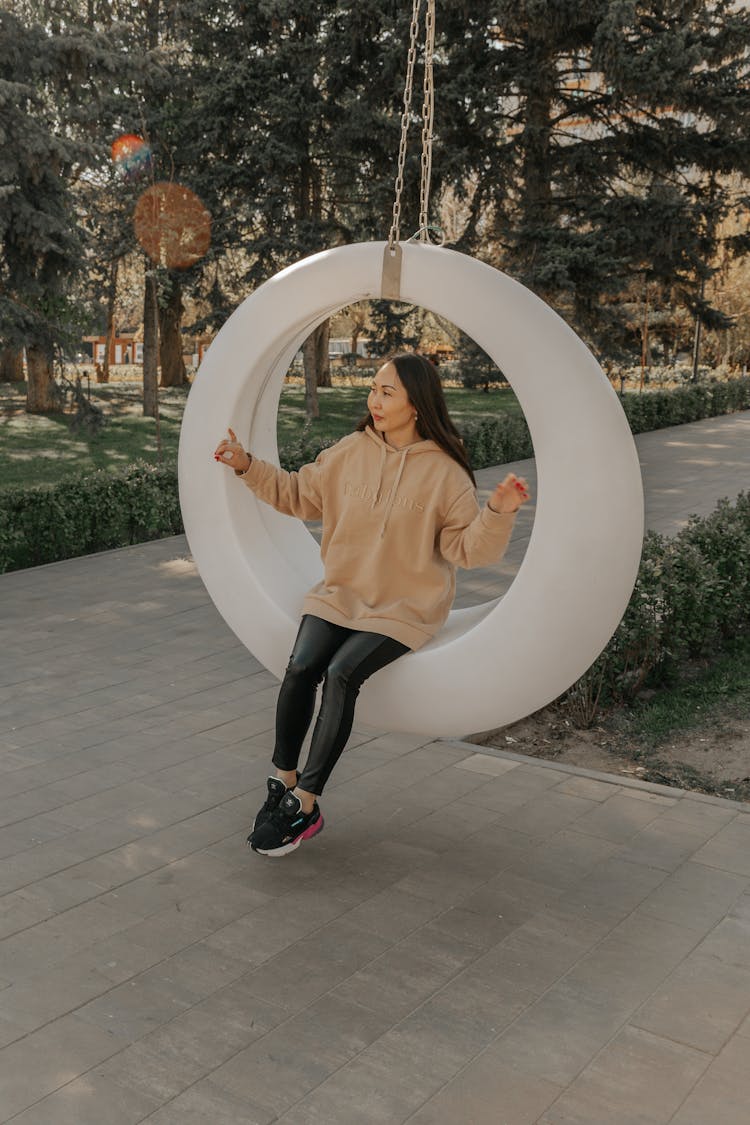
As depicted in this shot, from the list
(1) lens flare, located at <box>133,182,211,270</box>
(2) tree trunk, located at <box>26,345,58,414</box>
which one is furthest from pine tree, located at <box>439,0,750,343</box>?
(2) tree trunk, located at <box>26,345,58,414</box>

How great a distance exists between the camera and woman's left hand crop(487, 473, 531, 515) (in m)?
3.57

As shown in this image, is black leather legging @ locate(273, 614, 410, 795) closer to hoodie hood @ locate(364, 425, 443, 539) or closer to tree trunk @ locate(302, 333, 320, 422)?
hoodie hood @ locate(364, 425, 443, 539)

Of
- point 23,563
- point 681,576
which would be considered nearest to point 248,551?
point 681,576

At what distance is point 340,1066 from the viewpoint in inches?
113

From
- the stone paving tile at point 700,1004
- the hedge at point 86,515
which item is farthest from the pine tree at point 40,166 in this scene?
the stone paving tile at point 700,1004

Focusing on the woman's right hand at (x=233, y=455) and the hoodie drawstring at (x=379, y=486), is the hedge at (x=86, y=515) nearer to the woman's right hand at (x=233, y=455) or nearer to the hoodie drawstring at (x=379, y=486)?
the woman's right hand at (x=233, y=455)

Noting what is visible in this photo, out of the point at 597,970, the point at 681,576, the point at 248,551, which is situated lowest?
the point at 597,970

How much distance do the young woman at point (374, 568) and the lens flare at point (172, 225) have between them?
15.0 metres

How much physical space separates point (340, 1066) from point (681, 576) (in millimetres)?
4273

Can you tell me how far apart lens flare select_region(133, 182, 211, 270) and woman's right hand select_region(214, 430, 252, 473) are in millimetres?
14703

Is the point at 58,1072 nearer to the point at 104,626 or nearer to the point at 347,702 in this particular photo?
the point at 347,702

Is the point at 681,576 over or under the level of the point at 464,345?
under

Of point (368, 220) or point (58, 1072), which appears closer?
point (58, 1072)

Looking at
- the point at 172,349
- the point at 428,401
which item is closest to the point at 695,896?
the point at 428,401
